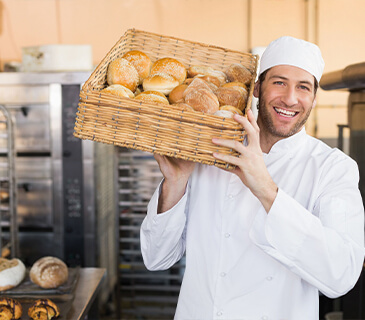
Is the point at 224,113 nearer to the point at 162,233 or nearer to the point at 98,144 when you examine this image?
the point at 162,233

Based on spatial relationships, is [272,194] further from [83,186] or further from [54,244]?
[54,244]

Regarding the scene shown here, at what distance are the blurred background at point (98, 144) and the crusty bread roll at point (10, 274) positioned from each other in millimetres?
1392

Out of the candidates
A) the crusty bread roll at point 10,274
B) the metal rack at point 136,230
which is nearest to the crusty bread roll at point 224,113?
the crusty bread roll at point 10,274

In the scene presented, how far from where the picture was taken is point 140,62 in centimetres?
150

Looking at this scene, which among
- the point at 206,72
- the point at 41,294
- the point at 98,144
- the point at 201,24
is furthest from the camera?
the point at 201,24

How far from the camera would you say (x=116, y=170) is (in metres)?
3.47

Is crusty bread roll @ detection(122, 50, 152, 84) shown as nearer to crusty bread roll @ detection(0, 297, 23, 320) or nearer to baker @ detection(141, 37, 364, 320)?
baker @ detection(141, 37, 364, 320)

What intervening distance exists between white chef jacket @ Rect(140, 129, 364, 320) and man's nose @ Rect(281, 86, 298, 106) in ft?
0.53

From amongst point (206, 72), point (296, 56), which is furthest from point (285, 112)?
point (206, 72)

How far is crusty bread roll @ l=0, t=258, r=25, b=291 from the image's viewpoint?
6.25 feet

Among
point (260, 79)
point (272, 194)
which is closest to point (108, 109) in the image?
point (272, 194)

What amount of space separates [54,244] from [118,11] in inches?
89.8

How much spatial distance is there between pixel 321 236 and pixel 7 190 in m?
2.75

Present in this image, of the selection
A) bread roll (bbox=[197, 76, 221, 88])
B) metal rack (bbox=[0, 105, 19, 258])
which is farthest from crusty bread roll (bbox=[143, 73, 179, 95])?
metal rack (bbox=[0, 105, 19, 258])
